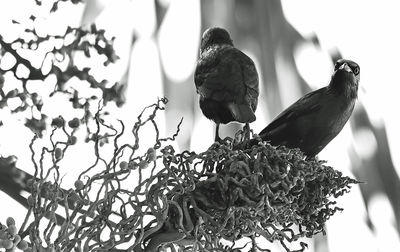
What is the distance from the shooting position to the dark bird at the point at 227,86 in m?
0.69

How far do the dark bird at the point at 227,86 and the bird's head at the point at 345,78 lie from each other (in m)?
0.09

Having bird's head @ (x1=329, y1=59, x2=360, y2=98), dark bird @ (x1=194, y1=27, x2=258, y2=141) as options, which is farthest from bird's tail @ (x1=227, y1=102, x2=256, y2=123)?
bird's head @ (x1=329, y1=59, x2=360, y2=98)

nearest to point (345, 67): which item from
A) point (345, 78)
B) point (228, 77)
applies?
point (345, 78)

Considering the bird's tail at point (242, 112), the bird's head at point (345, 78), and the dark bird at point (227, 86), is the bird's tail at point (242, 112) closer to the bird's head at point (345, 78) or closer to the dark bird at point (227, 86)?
the dark bird at point (227, 86)

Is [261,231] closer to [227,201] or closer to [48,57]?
[227,201]

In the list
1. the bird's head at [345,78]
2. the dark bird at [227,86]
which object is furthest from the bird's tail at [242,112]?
the bird's head at [345,78]

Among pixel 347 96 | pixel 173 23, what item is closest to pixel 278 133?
pixel 347 96

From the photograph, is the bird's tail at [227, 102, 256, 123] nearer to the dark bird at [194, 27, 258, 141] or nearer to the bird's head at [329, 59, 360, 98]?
the dark bird at [194, 27, 258, 141]

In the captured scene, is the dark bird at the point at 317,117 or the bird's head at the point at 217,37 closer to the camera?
the dark bird at the point at 317,117

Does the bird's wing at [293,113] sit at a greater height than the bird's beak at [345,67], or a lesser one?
lesser

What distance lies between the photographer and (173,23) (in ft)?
2.63

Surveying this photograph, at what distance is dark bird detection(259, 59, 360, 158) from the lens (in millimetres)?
685

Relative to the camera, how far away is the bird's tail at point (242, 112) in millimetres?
670

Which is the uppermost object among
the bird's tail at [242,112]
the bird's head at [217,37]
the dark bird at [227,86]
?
the bird's head at [217,37]
